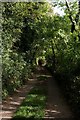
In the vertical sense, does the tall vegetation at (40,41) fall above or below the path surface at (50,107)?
above

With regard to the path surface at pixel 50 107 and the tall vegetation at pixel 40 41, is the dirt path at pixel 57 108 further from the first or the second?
the tall vegetation at pixel 40 41

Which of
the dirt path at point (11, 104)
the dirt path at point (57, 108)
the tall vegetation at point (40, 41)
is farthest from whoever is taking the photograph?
the tall vegetation at point (40, 41)

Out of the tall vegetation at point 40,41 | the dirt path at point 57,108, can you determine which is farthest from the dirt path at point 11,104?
the dirt path at point 57,108

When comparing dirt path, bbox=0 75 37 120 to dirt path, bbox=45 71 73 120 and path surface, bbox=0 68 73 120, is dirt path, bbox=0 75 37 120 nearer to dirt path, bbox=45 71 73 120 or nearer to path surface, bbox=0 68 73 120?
path surface, bbox=0 68 73 120

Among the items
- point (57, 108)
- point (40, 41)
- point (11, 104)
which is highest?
point (40, 41)

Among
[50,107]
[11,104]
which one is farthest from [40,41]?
[50,107]

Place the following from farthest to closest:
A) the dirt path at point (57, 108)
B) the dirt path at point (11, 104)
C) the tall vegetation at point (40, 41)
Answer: the tall vegetation at point (40, 41) < the dirt path at point (11, 104) < the dirt path at point (57, 108)

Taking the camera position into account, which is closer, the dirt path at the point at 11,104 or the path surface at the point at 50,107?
the path surface at the point at 50,107

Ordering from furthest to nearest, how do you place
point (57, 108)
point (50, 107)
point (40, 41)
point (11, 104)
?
point (40, 41), point (11, 104), point (50, 107), point (57, 108)

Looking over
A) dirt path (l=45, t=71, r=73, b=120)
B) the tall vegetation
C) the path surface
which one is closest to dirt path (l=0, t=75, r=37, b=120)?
the path surface

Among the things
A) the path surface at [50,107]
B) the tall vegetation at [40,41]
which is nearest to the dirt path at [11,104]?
the path surface at [50,107]

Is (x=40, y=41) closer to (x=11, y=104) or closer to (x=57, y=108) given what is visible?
(x=11, y=104)

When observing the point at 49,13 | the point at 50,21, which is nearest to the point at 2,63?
the point at 50,21

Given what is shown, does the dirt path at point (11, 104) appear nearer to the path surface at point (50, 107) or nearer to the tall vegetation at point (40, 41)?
the path surface at point (50, 107)
